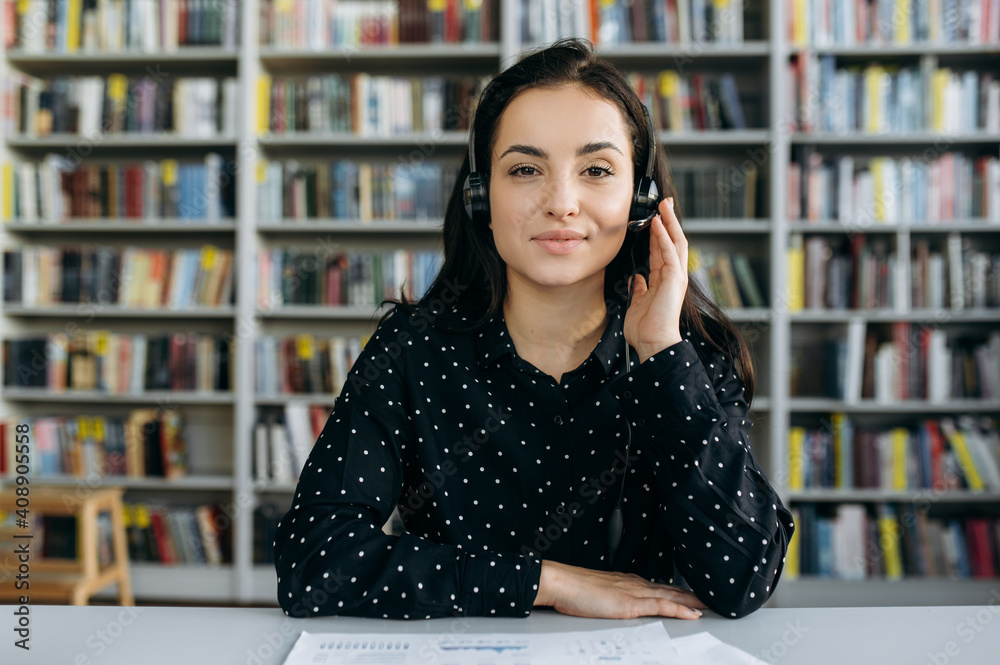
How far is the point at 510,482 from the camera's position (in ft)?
3.55

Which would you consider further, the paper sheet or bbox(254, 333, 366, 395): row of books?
bbox(254, 333, 366, 395): row of books

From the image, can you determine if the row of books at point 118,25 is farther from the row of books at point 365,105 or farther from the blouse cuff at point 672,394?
the blouse cuff at point 672,394

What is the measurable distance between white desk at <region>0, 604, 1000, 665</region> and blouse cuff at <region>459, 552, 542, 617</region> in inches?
0.8

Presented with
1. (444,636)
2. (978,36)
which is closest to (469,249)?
(444,636)

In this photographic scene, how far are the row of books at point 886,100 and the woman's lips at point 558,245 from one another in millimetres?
1988

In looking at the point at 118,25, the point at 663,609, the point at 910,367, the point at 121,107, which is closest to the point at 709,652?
the point at 663,609

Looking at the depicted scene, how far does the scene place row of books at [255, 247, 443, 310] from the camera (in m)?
2.74

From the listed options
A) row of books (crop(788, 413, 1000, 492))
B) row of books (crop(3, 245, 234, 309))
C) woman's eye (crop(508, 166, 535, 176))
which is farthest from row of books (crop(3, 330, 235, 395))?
row of books (crop(788, 413, 1000, 492))

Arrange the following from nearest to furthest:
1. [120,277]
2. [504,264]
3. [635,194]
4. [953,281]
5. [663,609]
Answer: [663,609]
[635,194]
[504,264]
[953,281]
[120,277]

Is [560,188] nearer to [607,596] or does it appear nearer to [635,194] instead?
[635,194]

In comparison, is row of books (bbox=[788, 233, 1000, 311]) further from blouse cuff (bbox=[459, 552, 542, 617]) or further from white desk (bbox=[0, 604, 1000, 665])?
blouse cuff (bbox=[459, 552, 542, 617])

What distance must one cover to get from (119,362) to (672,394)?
266cm

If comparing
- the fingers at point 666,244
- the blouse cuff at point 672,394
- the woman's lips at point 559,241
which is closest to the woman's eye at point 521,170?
the woman's lips at point 559,241

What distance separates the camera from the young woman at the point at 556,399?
901 mm
